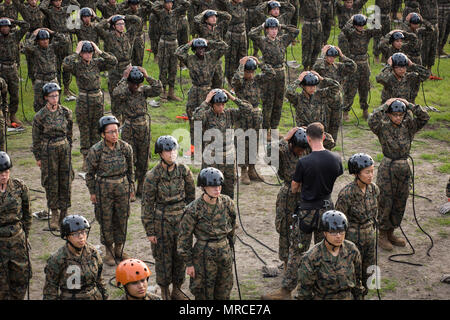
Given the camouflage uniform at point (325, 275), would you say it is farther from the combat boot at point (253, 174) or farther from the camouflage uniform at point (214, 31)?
the camouflage uniform at point (214, 31)

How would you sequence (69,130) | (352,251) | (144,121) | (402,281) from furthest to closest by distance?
(144,121), (69,130), (402,281), (352,251)

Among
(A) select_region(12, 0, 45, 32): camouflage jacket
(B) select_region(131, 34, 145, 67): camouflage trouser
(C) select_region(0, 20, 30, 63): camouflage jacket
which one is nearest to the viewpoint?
(C) select_region(0, 20, 30, 63): camouflage jacket

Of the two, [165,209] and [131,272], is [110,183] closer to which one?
[165,209]

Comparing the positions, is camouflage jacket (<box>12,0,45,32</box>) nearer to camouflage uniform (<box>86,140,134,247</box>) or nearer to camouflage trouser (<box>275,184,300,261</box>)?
camouflage uniform (<box>86,140,134,247</box>)

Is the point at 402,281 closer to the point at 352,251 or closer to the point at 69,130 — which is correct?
the point at 352,251

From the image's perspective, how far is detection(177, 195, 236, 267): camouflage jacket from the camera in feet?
26.9

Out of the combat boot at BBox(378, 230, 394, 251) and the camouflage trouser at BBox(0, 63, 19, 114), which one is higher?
the camouflage trouser at BBox(0, 63, 19, 114)

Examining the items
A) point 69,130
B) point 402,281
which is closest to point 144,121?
point 69,130

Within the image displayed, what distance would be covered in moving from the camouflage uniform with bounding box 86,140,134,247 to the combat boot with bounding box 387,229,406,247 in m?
4.47

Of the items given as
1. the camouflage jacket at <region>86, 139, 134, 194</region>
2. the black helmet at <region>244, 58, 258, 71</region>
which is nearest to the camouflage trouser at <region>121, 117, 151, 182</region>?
the camouflage jacket at <region>86, 139, 134, 194</region>

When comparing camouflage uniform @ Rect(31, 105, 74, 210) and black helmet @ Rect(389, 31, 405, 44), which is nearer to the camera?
camouflage uniform @ Rect(31, 105, 74, 210)

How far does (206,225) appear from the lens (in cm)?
821

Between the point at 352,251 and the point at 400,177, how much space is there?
3.69 meters

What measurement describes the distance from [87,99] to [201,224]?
6.22 m
